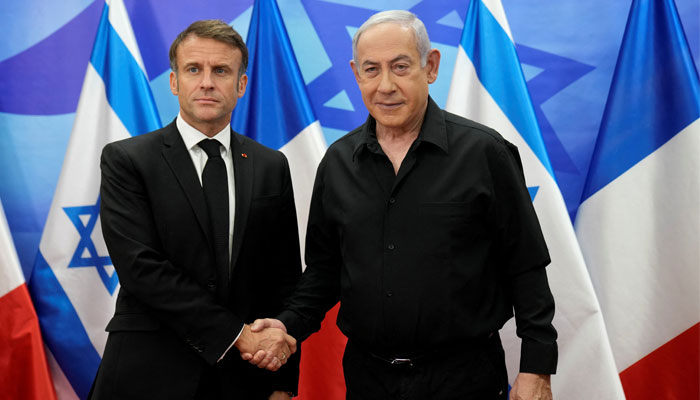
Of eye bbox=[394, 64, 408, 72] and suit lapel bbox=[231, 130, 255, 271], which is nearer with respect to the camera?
eye bbox=[394, 64, 408, 72]

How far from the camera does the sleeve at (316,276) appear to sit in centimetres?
187

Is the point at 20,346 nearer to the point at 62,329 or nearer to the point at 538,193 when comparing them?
the point at 62,329

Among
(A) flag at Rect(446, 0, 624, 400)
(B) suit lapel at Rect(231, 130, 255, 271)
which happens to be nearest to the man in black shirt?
(B) suit lapel at Rect(231, 130, 255, 271)

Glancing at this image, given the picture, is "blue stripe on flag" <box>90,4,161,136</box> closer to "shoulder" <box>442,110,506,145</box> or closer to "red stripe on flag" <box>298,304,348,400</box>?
"red stripe on flag" <box>298,304,348,400</box>

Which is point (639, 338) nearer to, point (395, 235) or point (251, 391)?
point (395, 235)

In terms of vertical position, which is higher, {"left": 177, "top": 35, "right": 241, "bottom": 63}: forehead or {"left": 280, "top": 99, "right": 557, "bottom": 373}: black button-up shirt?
{"left": 177, "top": 35, "right": 241, "bottom": 63}: forehead

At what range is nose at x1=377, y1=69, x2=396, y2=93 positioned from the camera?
166cm

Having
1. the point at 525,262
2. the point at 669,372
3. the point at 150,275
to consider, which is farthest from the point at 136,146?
the point at 669,372

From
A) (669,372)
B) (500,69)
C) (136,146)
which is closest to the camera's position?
(136,146)

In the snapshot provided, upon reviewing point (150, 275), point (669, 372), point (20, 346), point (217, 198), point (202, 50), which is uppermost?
point (202, 50)

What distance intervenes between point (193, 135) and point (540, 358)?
3.88 ft

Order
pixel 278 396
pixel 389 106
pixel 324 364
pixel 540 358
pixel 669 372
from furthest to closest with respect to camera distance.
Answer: pixel 324 364, pixel 669 372, pixel 278 396, pixel 389 106, pixel 540 358

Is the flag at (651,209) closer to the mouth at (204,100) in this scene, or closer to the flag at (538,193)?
the flag at (538,193)

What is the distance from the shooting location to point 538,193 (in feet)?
8.18
